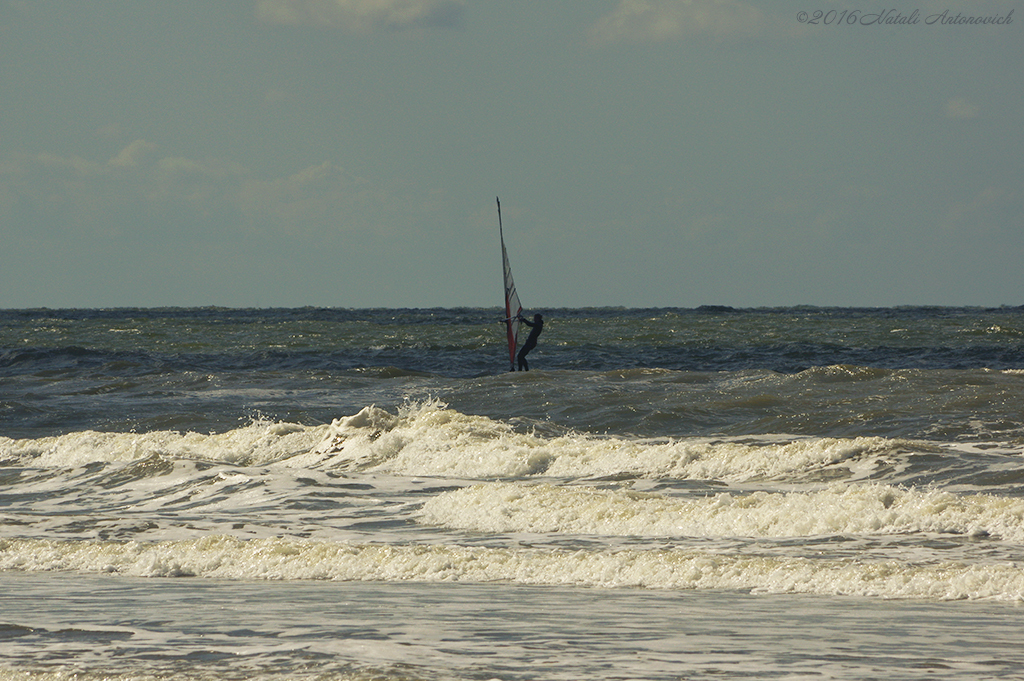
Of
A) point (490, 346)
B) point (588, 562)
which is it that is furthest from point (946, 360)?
point (588, 562)

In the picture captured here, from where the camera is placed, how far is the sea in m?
6.59

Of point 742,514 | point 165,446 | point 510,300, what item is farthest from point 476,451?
point 510,300

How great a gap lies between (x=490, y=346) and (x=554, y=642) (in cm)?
4052

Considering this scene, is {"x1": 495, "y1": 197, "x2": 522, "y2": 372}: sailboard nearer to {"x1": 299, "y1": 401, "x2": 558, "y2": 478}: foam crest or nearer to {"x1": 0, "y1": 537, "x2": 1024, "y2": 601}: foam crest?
{"x1": 299, "y1": 401, "x2": 558, "y2": 478}: foam crest

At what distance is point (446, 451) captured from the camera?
55.9 ft

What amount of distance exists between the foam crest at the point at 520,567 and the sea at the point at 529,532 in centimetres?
3

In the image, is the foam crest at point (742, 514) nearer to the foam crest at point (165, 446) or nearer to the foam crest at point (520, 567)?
the foam crest at point (520, 567)

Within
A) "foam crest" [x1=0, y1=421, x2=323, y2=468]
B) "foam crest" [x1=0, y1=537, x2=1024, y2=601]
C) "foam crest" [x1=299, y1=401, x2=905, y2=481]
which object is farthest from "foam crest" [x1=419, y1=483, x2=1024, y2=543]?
"foam crest" [x1=0, y1=421, x2=323, y2=468]

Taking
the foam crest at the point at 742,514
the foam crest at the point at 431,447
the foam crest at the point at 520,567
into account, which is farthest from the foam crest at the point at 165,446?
the foam crest at the point at 520,567

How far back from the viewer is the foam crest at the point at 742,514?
1077 centimetres

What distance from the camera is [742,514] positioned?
1134 centimetres

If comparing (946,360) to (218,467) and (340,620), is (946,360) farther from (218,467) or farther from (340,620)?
(340,620)

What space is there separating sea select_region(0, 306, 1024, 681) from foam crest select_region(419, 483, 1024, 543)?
41 millimetres

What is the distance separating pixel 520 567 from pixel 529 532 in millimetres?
2043
